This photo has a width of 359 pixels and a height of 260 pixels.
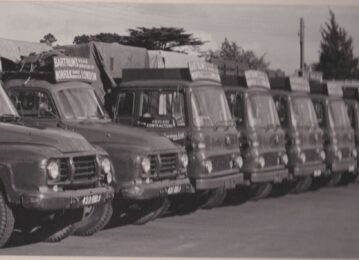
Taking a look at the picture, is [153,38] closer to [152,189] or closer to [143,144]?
[143,144]

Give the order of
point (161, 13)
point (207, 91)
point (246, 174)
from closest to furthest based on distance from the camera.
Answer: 1. point (161, 13)
2. point (207, 91)
3. point (246, 174)

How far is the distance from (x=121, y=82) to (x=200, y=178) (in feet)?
6.33

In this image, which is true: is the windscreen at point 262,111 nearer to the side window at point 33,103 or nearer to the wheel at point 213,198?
the wheel at point 213,198

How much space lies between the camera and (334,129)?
1603 centimetres

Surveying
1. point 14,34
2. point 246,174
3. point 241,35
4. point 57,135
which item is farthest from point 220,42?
point 57,135

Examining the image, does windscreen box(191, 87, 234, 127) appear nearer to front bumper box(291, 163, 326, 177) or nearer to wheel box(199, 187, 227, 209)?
wheel box(199, 187, 227, 209)

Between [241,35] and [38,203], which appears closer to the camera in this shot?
[38,203]

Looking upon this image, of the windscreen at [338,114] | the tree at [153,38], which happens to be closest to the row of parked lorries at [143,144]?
the windscreen at [338,114]

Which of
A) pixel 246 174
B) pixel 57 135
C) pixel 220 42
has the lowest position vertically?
pixel 246 174

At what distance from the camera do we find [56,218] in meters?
8.81

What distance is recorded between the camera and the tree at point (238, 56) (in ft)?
43.4

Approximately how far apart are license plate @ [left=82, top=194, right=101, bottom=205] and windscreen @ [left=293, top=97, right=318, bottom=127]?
6.75 metres

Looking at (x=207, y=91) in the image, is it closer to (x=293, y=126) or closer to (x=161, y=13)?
(x=161, y=13)

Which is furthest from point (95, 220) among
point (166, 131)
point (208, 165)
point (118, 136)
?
point (208, 165)
